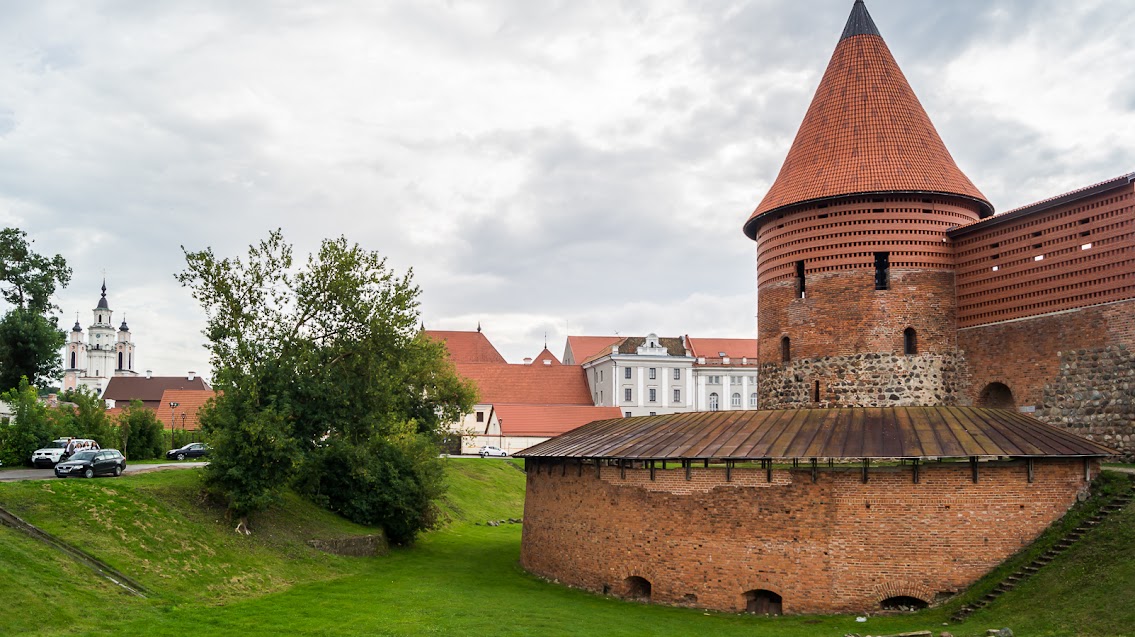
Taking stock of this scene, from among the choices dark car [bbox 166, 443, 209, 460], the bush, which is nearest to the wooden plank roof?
the bush

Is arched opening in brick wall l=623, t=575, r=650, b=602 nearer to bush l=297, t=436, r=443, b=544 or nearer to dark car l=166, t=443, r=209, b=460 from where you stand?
bush l=297, t=436, r=443, b=544

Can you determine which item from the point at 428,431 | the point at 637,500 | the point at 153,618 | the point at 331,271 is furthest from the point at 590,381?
the point at 153,618

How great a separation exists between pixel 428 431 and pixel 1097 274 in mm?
28671

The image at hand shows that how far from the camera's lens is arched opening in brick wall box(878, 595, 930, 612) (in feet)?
59.2

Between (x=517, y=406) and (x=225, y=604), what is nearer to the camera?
(x=225, y=604)

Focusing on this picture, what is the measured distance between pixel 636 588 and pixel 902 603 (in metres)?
5.81

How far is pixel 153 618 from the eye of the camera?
15469mm

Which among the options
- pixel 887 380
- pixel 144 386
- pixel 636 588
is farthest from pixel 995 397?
pixel 144 386

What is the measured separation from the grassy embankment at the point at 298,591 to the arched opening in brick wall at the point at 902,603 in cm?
44

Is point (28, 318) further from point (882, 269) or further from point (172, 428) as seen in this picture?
point (882, 269)

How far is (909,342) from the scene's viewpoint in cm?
2400

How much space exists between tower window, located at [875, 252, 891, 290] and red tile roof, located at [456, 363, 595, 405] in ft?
156

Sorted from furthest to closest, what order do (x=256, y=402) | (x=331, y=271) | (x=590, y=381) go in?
(x=590, y=381), (x=331, y=271), (x=256, y=402)

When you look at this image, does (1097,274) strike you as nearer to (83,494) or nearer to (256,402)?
(256,402)
